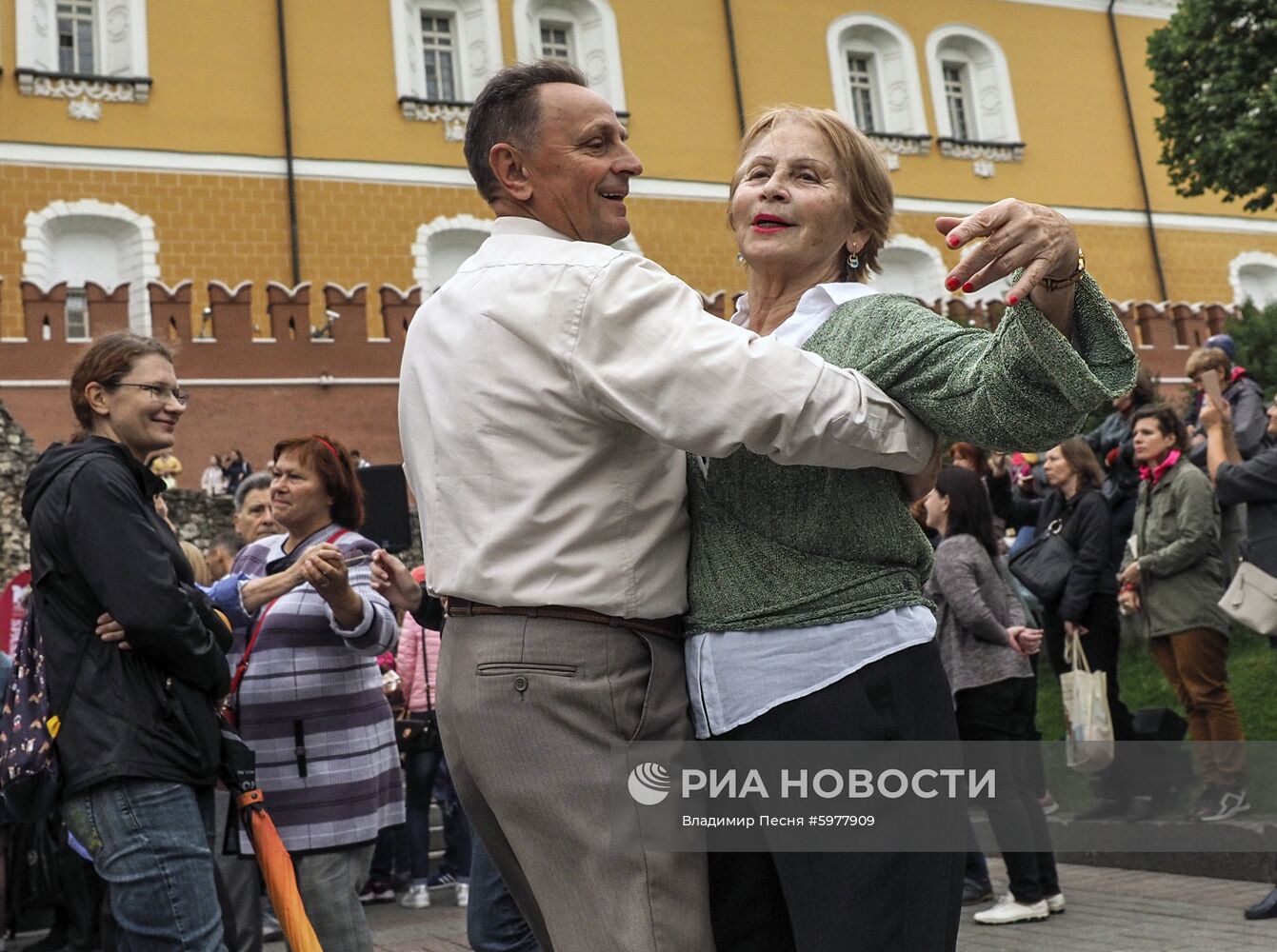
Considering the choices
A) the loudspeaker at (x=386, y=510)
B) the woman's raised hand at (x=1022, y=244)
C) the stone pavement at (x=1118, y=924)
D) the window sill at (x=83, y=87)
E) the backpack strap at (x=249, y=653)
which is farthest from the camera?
the window sill at (x=83, y=87)

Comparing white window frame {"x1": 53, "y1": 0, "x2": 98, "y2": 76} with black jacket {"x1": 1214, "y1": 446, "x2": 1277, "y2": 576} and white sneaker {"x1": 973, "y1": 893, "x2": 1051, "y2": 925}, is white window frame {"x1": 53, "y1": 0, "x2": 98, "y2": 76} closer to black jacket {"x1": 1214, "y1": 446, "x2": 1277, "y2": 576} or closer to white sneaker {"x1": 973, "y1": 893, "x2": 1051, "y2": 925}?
black jacket {"x1": 1214, "y1": 446, "x2": 1277, "y2": 576}

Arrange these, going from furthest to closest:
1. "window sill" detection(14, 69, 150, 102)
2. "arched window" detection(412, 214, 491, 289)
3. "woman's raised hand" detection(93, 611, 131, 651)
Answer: "arched window" detection(412, 214, 491, 289) → "window sill" detection(14, 69, 150, 102) → "woman's raised hand" detection(93, 611, 131, 651)

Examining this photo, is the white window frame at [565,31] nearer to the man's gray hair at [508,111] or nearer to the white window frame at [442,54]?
the white window frame at [442,54]

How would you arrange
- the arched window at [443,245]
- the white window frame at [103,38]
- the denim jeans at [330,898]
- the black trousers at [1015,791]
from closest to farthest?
the denim jeans at [330,898]
the black trousers at [1015,791]
the white window frame at [103,38]
the arched window at [443,245]

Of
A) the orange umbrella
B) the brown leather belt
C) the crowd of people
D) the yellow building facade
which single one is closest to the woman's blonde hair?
the crowd of people

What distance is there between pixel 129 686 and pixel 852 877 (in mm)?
1999

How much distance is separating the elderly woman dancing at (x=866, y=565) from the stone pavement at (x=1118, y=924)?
3244mm

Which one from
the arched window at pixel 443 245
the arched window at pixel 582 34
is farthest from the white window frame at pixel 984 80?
the arched window at pixel 443 245

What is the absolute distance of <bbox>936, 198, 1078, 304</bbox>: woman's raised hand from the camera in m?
2.00

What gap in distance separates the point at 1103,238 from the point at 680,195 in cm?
1032

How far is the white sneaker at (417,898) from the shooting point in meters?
7.34

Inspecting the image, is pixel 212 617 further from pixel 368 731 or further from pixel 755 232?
pixel 755 232

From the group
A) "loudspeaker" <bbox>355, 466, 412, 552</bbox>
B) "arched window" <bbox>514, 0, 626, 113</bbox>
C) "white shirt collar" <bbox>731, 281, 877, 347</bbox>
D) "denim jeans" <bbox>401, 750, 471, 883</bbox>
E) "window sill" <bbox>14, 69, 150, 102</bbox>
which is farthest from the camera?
A: "arched window" <bbox>514, 0, 626, 113</bbox>

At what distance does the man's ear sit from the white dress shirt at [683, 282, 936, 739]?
71 cm
